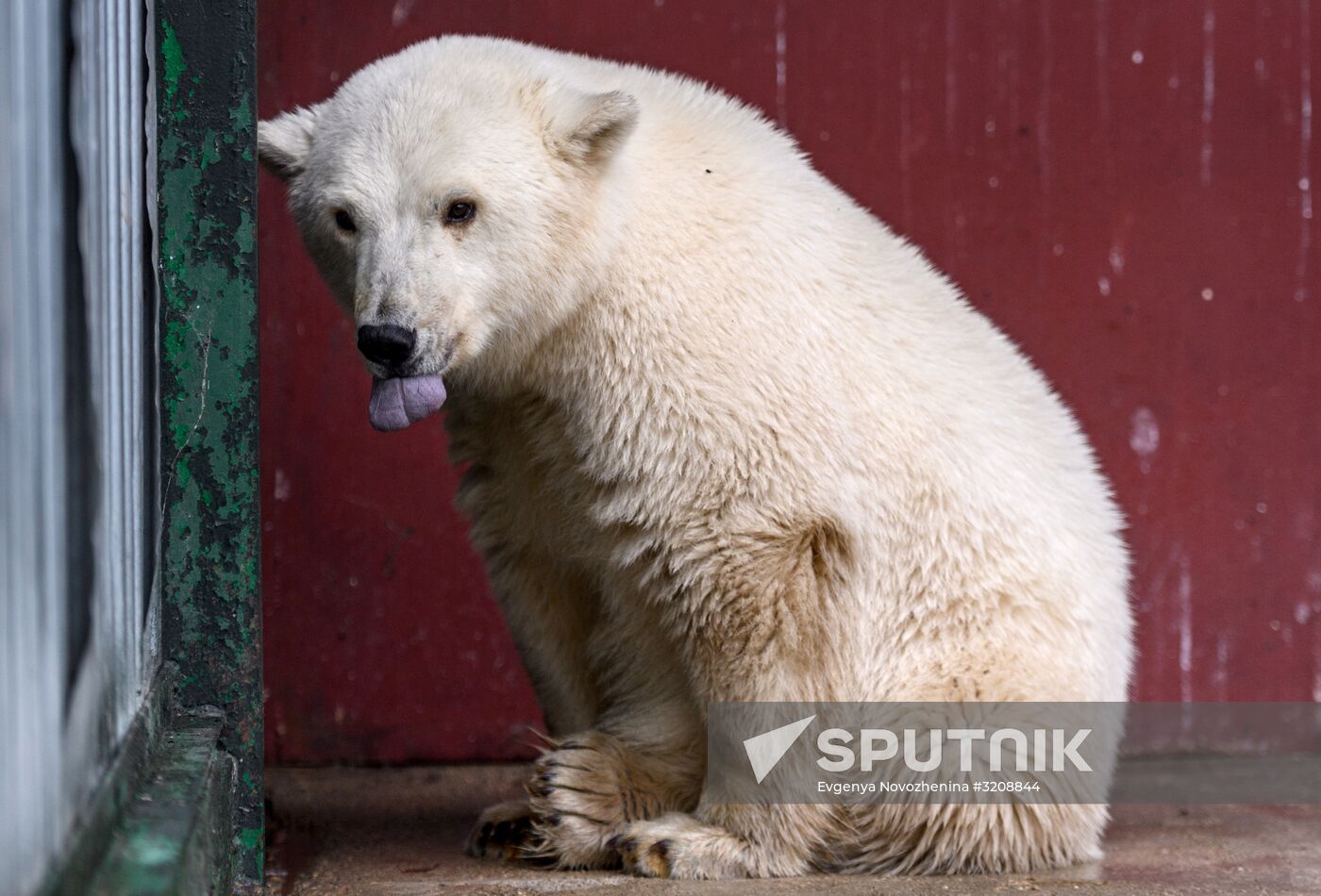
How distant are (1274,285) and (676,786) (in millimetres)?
2642

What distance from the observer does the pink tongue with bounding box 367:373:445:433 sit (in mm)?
2930

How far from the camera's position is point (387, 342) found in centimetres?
286

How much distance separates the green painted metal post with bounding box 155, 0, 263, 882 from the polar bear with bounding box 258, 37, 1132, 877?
0.29m

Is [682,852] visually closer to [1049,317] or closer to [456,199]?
[456,199]

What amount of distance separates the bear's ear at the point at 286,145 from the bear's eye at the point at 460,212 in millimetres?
436

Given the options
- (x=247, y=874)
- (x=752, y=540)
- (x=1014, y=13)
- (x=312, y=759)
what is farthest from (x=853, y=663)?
(x=1014, y=13)

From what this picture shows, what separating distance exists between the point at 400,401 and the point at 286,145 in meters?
0.74

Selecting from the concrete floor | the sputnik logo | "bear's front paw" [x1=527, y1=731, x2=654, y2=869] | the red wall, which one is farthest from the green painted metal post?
the red wall

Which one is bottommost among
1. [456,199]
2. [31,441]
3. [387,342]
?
[31,441]

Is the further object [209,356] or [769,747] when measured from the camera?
[769,747]

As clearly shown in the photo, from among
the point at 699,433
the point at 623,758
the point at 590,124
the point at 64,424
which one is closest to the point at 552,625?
the point at 623,758

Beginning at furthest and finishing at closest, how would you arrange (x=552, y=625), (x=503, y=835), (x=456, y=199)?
(x=552, y=625), (x=503, y=835), (x=456, y=199)

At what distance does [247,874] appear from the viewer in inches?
110

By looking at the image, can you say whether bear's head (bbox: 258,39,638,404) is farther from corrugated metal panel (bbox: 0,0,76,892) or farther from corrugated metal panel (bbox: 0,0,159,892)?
corrugated metal panel (bbox: 0,0,76,892)
